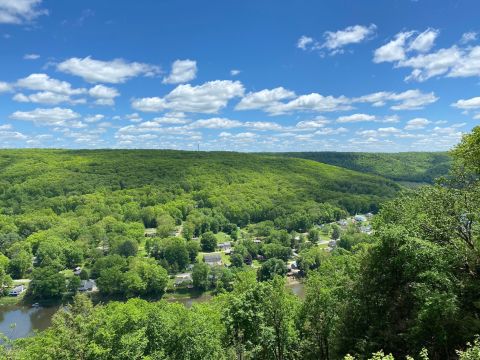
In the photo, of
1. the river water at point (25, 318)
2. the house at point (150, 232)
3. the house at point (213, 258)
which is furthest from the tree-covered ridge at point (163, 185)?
the river water at point (25, 318)

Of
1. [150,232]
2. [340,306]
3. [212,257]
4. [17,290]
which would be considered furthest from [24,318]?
[340,306]

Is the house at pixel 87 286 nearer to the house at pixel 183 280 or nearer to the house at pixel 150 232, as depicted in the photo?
the house at pixel 183 280

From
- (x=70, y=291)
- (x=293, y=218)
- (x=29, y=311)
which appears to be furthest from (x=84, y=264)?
(x=293, y=218)

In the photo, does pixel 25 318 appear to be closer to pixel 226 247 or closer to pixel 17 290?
pixel 17 290

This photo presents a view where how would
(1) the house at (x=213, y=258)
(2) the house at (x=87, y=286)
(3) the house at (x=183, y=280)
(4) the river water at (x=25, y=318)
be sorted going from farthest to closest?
(1) the house at (x=213, y=258), (3) the house at (x=183, y=280), (2) the house at (x=87, y=286), (4) the river water at (x=25, y=318)

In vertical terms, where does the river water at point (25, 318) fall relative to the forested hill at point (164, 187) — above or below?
below

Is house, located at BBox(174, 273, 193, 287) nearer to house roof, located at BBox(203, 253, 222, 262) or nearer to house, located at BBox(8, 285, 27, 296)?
house roof, located at BBox(203, 253, 222, 262)
